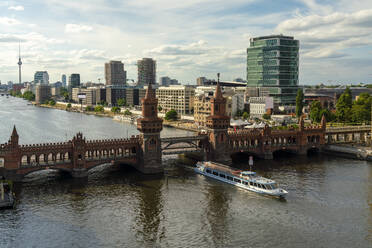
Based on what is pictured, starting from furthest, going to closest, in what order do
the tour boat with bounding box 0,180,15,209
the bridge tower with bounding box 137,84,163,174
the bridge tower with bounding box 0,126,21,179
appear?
the bridge tower with bounding box 137,84,163,174 → the bridge tower with bounding box 0,126,21,179 → the tour boat with bounding box 0,180,15,209

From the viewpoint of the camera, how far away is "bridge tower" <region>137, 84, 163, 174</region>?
316 ft

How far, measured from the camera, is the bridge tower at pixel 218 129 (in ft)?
351

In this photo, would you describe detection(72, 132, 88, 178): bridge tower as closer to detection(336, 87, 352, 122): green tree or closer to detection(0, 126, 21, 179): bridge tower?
detection(0, 126, 21, 179): bridge tower

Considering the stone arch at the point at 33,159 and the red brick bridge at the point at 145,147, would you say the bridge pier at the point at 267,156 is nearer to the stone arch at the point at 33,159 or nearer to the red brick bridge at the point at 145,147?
the red brick bridge at the point at 145,147

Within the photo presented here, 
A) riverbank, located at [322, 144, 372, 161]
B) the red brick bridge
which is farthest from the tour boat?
riverbank, located at [322, 144, 372, 161]

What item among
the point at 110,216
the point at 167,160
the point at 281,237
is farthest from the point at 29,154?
the point at 281,237

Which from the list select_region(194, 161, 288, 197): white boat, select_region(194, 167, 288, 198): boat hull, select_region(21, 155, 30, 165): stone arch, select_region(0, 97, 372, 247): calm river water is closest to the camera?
select_region(0, 97, 372, 247): calm river water

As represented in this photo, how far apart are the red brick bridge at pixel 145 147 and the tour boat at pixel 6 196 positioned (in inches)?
317

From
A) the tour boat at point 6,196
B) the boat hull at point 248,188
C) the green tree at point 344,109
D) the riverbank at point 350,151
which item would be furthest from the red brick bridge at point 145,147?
the green tree at point 344,109

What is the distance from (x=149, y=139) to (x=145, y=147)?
2.27 m

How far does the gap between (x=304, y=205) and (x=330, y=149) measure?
196 ft

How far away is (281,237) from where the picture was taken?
59.5 m

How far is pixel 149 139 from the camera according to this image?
3807 inches

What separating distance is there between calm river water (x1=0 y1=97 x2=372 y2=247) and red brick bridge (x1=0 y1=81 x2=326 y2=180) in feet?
12.6
